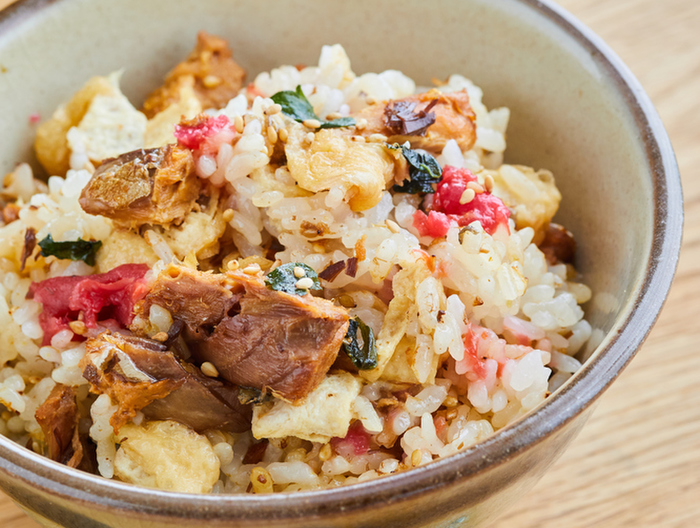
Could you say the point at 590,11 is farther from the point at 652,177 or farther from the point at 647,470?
the point at 647,470

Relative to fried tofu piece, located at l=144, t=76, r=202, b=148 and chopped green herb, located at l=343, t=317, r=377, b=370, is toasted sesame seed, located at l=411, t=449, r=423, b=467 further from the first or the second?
fried tofu piece, located at l=144, t=76, r=202, b=148

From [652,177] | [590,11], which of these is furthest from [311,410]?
[590,11]

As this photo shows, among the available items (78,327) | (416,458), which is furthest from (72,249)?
(416,458)

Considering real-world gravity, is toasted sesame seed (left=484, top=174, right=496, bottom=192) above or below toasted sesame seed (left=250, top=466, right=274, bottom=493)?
above

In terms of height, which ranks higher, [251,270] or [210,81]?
[210,81]

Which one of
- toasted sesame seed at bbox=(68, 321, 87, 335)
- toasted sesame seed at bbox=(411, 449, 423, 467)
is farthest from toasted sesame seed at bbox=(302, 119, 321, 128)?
toasted sesame seed at bbox=(411, 449, 423, 467)

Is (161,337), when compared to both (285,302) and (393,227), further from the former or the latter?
(393,227)
